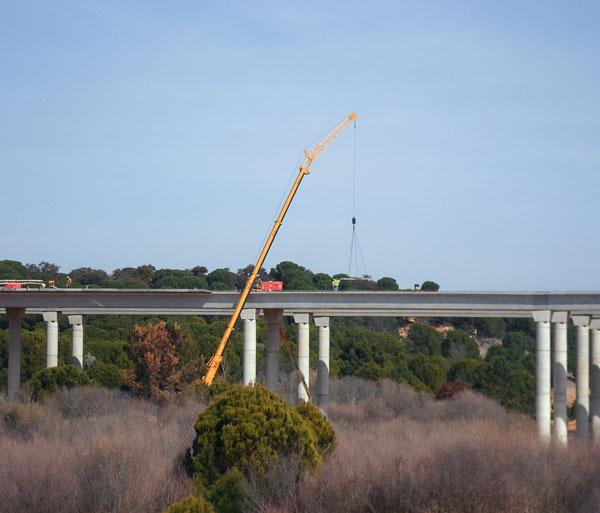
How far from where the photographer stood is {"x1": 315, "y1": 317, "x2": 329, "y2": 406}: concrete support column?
190 feet

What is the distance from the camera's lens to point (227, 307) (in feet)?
187

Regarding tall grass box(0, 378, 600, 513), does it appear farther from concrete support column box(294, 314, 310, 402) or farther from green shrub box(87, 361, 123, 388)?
green shrub box(87, 361, 123, 388)

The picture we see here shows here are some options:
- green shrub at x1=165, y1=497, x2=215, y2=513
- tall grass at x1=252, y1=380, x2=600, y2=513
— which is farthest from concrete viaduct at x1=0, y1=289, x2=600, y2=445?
green shrub at x1=165, y1=497, x2=215, y2=513


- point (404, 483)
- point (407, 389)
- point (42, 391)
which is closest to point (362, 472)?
point (404, 483)

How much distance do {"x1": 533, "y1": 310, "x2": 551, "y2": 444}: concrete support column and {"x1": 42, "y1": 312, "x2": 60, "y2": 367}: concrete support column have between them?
30.1 meters

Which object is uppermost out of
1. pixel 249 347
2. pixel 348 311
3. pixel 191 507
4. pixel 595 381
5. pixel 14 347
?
pixel 348 311

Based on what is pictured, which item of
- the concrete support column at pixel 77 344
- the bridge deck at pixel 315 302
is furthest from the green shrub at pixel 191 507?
the concrete support column at pixel 77 344

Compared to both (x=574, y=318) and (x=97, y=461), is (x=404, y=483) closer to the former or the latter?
(x=97, y=461)

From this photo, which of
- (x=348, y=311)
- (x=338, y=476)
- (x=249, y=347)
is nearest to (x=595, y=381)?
(x=348, y=311)

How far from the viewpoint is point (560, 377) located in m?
52.7

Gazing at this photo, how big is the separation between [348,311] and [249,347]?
6338mm

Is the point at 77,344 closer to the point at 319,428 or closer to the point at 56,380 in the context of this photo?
the point at 56,380

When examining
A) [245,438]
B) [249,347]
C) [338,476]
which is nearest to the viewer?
[338,476]

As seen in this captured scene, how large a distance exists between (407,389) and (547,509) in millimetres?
Answer: 50411
